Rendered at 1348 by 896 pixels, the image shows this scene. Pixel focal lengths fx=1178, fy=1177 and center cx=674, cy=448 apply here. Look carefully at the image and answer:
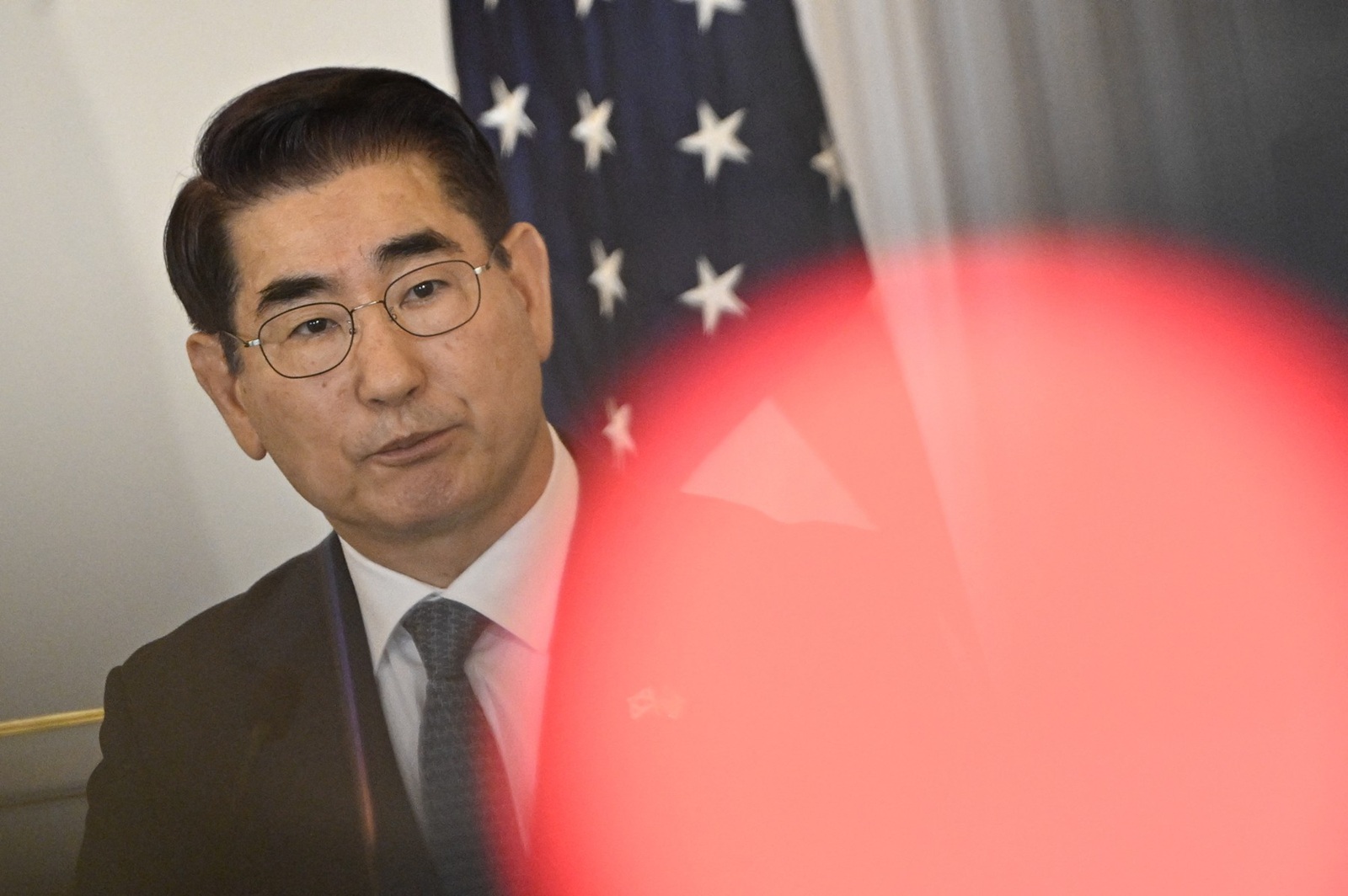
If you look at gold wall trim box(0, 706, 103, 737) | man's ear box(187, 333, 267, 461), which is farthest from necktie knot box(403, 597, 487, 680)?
gold wall trim box(0, 706, 103, 737)

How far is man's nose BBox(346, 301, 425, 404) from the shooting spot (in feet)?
5.38

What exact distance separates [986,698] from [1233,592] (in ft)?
1.40

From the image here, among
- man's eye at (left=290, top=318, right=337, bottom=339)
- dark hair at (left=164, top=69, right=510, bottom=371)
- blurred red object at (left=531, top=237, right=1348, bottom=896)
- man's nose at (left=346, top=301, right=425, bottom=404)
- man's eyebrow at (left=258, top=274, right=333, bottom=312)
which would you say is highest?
dark hair at (left=164, top=69, right=510, bottom=371)

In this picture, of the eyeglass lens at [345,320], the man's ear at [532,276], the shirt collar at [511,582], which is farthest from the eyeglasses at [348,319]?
the shirt collar at [511,582]

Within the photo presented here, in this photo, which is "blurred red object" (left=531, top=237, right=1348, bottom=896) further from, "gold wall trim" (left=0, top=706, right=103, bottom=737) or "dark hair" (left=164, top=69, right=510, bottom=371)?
"gold wall trim" (left=0, top=706, right=103, bottom=737)

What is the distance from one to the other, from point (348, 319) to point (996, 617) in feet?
3.90

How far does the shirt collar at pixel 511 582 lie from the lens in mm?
1764

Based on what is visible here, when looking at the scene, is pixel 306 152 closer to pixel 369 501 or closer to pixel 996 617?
pixel 369 501

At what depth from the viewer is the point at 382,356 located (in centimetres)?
164

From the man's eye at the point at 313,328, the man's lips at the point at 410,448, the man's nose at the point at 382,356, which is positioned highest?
the man's eye at the point at 313,328

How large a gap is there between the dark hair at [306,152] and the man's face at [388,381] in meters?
0.03

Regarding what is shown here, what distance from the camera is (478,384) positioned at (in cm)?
171

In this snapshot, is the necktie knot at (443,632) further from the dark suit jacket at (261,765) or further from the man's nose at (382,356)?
the man's nose at (382,356)

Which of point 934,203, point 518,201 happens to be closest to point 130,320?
point 518,201
